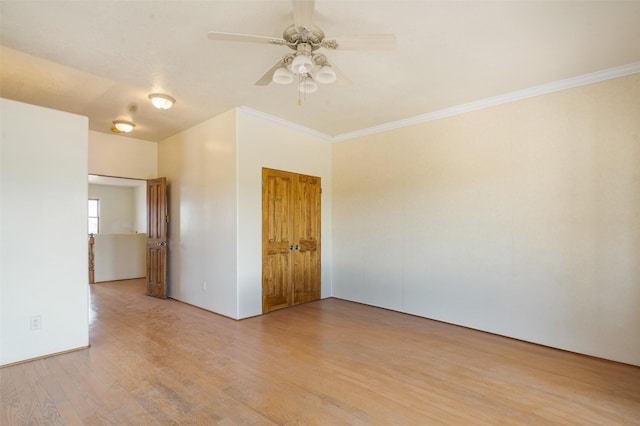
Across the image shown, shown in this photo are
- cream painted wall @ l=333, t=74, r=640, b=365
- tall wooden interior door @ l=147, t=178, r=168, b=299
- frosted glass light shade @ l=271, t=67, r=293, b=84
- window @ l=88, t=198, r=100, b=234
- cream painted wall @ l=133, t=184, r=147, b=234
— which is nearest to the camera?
frosted glass light shade @ l=271, t=67, r=293, b=84

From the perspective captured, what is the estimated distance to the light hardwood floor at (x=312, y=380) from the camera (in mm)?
2209

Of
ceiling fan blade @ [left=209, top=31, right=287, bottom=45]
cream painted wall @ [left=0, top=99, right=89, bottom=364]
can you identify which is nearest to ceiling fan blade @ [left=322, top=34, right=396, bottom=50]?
ceiling fan blade @ [left=209, top=31, right=287, bottom=45]

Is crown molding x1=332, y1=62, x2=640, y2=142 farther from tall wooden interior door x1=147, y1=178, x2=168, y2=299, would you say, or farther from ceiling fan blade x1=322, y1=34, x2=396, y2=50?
tall wooden interior door x1=147, y1=178, x2=168, y2=299

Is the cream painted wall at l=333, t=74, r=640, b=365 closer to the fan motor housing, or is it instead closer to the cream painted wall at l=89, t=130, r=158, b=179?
the fan motor housing

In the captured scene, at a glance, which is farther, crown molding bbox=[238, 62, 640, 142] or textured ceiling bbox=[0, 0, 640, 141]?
crown molding bbox=[238, 62, 640, 142]

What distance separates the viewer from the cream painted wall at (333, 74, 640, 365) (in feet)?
10.3

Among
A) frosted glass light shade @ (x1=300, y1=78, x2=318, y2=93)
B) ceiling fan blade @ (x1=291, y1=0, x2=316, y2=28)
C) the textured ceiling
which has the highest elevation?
the textured ceiling

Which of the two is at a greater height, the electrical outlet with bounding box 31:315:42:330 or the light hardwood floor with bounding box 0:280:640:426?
the electrical outlet with bounding box 31:315:42:330

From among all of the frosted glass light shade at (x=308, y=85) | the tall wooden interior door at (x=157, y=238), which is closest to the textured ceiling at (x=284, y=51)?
the frosted glass light shade at (x=308, y=85)

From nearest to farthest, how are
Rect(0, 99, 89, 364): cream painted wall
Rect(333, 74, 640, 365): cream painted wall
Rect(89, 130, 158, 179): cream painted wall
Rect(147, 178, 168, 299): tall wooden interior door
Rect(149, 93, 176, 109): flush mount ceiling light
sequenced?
Rect(0, 99, 89, 364): cream painted wall < Rect(333, 74, 640, 365): cream painted wall < Rect(149, 93, 176, 109): flush mount ceiling light < Rect(89, 130, 158, 179): cream painted wall < Rect(147, 178, 168, 299): tall wooden interior door

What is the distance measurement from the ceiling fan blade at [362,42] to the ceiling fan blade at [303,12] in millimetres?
190

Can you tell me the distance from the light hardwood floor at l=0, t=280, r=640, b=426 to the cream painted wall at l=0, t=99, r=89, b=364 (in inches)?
11.0

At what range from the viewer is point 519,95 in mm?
3711

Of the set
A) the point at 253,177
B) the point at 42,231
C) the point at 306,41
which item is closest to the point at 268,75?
the point at 306,41
